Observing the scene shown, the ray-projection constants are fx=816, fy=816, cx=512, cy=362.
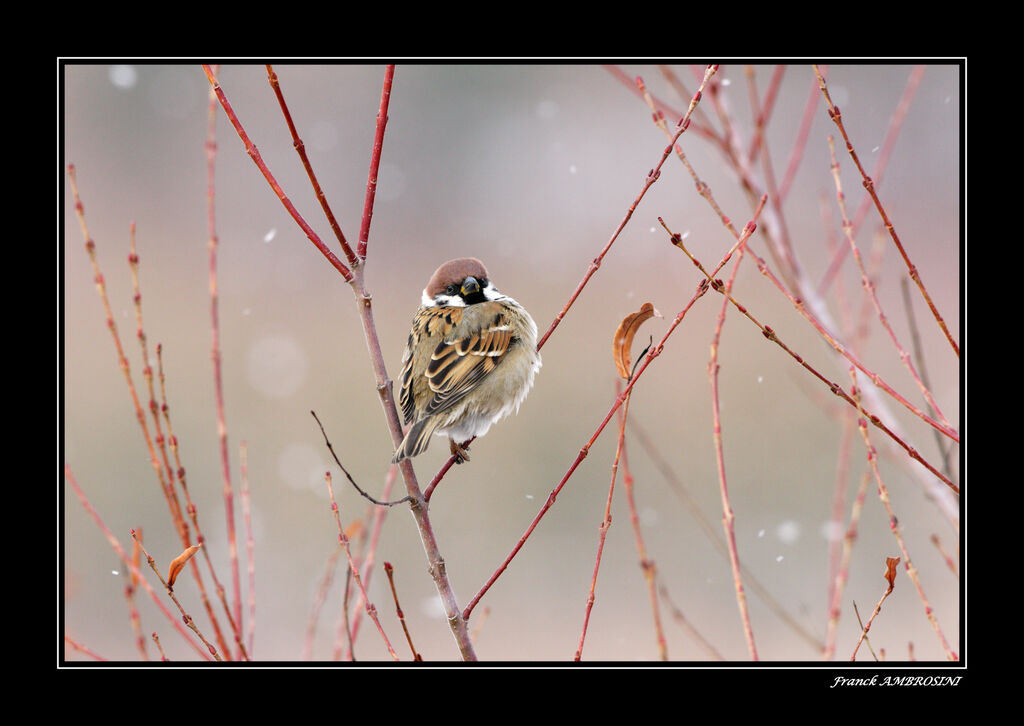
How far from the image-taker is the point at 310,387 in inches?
283

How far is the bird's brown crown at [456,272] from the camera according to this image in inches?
106

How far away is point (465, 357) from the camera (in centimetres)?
259

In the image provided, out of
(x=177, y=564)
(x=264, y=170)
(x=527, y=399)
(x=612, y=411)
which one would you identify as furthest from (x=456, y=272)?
(x=527, y=399)

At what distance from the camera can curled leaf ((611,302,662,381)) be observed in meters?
1.68

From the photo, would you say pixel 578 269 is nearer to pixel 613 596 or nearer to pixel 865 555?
pixel 613 596

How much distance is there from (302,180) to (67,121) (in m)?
4.67

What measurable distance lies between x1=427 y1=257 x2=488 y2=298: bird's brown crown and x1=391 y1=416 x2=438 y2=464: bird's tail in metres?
0.56

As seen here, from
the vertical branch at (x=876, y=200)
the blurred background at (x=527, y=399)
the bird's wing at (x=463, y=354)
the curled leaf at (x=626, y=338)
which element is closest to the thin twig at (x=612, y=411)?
the curled leaf at (x=626, y=338)

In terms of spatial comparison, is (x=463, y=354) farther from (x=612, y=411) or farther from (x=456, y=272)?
(x=612, y=411)

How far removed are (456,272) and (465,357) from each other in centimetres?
31

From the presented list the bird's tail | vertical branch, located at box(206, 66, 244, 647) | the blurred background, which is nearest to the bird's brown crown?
the bird's tail

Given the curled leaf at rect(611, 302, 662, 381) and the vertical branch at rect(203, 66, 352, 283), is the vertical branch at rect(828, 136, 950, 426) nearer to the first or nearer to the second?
the curled leaf at rect(611, 302, 662, 381)

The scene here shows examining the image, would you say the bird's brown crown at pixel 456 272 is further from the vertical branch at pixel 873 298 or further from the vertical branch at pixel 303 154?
the vertical branch at pixel 873 298
